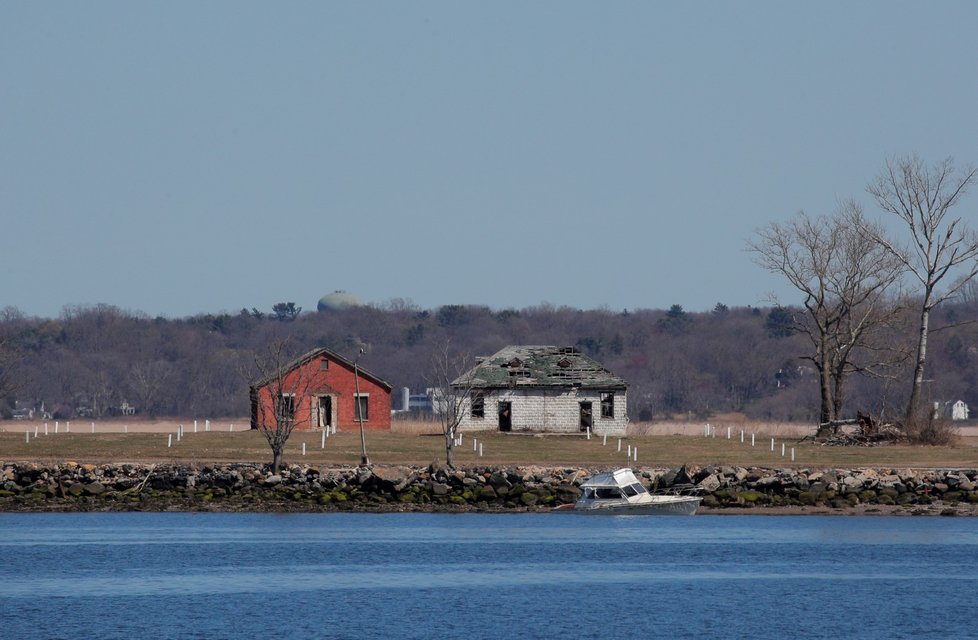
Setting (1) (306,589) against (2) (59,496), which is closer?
(1) (306,589)

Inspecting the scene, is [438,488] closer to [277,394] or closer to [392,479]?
[392,479]

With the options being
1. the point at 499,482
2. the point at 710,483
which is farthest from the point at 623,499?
the point at 499,482

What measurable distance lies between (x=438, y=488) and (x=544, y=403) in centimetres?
2631

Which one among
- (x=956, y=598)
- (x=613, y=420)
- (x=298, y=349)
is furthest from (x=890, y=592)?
(x=298, y=349)

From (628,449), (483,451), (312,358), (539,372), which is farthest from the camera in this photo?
(539,372)

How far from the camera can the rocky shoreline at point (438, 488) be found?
63.9m

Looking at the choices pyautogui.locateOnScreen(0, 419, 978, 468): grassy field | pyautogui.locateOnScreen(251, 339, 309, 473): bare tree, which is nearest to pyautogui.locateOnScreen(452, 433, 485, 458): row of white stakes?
pyautogui.locateOnScreen(0, 419, 978, 468): grassy field

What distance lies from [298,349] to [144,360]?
18.3 m

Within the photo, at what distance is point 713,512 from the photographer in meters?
63.6

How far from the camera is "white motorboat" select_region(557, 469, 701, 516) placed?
60906 millimetres

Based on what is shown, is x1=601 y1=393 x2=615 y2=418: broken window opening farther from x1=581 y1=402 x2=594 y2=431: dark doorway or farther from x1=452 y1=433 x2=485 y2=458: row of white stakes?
x1=452 y1=433 x2=485 y2=458: row of white stakes

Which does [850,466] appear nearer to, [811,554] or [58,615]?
[811,554]

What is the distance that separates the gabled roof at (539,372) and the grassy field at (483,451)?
14.8ft

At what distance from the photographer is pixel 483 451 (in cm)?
7675
